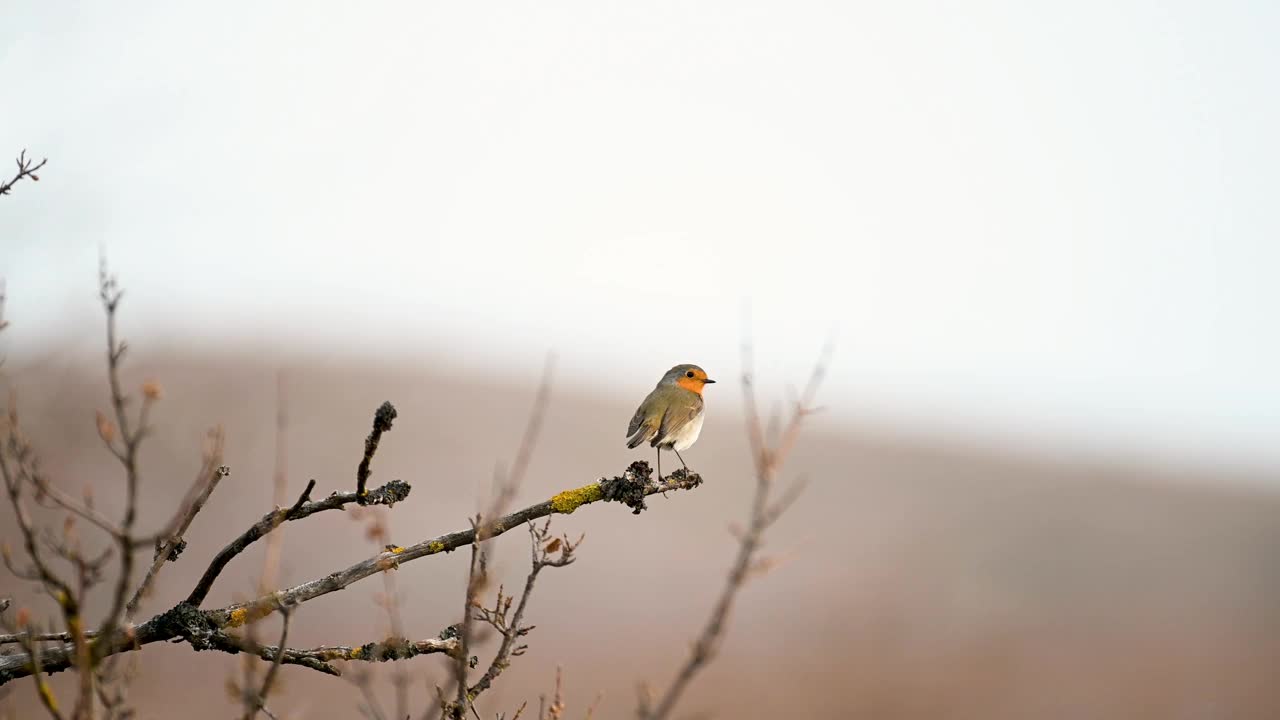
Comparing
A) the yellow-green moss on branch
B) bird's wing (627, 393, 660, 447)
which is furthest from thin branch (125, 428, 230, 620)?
bird's wing (627, 393, 660, 447)

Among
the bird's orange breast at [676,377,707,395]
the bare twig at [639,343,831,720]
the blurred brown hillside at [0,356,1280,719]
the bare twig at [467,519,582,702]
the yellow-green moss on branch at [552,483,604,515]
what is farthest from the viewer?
the blurred brown hillside at [0,356,1280,719]

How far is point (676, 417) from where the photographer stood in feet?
23.2

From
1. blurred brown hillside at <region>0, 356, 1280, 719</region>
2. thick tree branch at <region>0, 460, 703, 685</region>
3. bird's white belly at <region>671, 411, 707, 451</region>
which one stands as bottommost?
blurred brown hillside at <region>0, 356, 1280, 719</region>

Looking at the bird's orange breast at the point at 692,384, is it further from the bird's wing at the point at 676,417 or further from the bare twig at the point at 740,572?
the bare twig at the point at 740,572

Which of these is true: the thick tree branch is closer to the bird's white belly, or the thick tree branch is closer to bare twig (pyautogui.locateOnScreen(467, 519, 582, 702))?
bare twig (pyautogui.locateOnScreen(467, 519, 582, 702))

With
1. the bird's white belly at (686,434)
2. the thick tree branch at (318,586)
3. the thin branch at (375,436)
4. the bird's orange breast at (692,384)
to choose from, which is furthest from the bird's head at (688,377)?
the thin branch at (375,436)

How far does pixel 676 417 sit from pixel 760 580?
29.2m

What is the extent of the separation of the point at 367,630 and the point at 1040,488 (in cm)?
4389

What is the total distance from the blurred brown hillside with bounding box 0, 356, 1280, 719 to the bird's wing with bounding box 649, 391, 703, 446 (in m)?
3.84

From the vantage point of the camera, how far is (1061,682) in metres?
26.6

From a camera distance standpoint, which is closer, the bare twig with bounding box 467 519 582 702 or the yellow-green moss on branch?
the bare twig with bounding box 467 519 582 702

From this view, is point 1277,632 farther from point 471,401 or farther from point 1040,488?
point 471,401

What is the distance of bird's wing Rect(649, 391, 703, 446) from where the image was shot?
7008mm

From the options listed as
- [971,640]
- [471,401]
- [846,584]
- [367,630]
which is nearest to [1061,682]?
[971,640]
